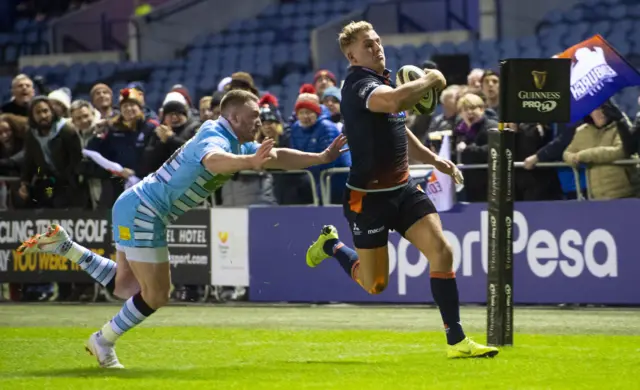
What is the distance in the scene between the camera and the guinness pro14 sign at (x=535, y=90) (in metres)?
10.4

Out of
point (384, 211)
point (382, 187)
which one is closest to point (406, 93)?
Answer: point (382, 187)

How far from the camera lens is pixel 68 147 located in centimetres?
1695

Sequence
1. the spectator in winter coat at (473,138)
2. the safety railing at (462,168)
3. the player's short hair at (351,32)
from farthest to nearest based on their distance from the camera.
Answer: the spectator in winter coat at (473,138)
the safety railing at (462,168)
the player's short hair at (351,32)

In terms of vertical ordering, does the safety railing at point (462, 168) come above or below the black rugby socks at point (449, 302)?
above

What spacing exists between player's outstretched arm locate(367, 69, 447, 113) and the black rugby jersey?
11.4 inches

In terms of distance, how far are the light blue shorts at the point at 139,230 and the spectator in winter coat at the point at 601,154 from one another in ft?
18.6

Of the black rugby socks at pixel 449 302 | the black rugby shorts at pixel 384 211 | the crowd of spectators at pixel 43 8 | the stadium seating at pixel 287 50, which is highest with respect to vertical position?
the crowd of spectators at pixel 43 8

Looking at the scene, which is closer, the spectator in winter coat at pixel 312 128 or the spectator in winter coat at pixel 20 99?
the spectator in winter coat at pixel 312 128

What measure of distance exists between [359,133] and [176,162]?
136 centimetres

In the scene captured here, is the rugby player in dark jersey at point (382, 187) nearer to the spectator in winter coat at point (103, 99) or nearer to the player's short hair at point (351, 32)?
the player's short hair at point (351, 32)

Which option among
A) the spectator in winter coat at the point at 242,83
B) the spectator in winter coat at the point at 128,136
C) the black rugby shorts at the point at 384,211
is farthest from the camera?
the spectator in winter coat at the point at 128,136

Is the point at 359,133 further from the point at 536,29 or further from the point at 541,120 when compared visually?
the point at 536,29

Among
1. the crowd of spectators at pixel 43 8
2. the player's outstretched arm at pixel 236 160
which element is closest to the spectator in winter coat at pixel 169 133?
the player's outstretched arm at pixel 236 160

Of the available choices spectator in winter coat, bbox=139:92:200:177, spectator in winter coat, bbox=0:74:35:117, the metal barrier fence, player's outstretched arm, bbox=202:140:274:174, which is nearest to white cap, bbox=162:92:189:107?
spectator in winter coat, bbox=139:92:200:177
